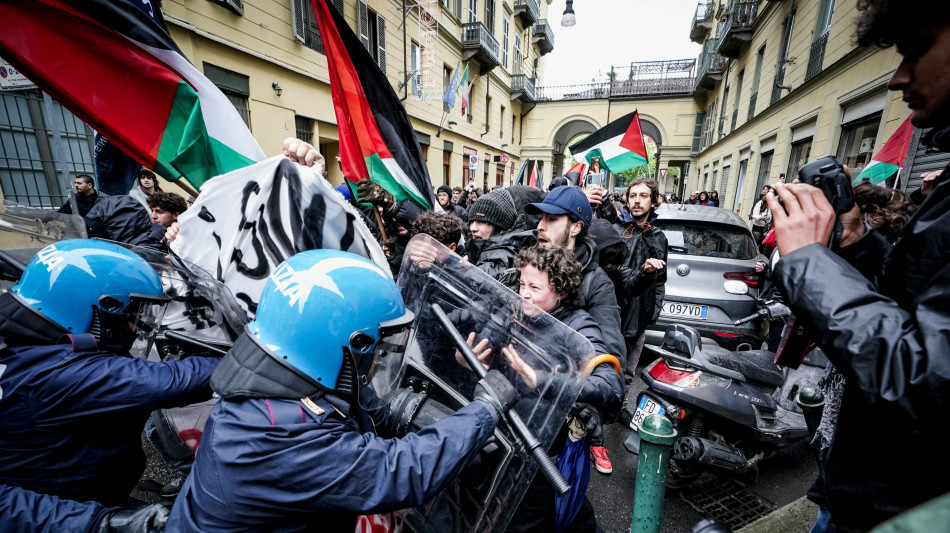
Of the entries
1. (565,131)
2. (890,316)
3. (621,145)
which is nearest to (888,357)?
(890,316)

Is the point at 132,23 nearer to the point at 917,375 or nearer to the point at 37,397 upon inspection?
the point at 37,397

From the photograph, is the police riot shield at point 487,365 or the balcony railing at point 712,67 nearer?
the police riot shield at point 487,365

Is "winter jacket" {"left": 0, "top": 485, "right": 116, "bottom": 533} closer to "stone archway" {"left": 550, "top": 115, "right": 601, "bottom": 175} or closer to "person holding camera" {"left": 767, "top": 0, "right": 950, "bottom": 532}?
"person holding camera" {"left": 767, "top": 0, "right": 950, "bottom": 532}

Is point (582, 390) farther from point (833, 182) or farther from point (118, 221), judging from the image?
point (118, 221)

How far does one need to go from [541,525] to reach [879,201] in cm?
327

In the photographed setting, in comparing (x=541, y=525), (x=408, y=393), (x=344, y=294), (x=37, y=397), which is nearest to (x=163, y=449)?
(x=37, y=397)

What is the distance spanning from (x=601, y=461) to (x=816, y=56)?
10807 millimetres

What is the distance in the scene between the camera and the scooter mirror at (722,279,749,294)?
383 centimetres

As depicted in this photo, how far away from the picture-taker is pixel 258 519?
41.6 inches

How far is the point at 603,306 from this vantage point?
6.75ft

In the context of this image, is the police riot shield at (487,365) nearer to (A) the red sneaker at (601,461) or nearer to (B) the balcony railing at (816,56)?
(A) the red sneaker at (601,461)

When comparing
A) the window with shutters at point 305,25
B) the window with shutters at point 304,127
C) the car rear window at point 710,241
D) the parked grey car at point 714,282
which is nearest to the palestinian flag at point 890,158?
the car rear window at point 710,241

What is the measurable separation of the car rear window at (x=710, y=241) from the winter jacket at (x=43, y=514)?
439 cm

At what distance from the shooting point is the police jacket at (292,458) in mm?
1004
